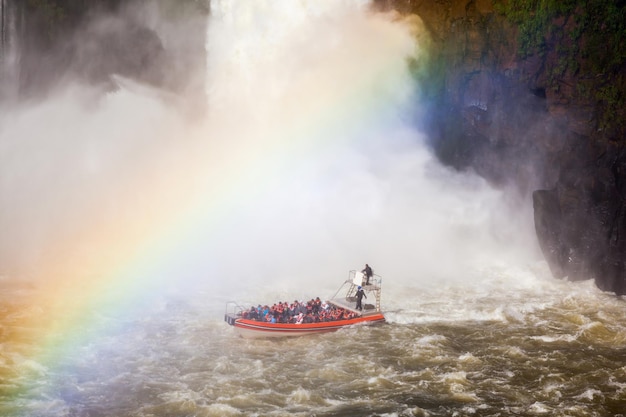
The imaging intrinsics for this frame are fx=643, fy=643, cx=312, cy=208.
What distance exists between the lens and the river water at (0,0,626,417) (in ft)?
73.7

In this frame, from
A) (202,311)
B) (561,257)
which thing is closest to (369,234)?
(561,257)

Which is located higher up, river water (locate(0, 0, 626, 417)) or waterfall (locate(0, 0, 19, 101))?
waterfall (locate(0, 0, 19, 101))

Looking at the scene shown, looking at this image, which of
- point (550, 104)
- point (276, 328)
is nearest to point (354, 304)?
point (276, 328)

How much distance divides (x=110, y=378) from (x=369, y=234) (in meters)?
23.6

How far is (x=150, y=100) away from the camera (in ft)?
170

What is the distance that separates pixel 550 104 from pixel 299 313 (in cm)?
1881

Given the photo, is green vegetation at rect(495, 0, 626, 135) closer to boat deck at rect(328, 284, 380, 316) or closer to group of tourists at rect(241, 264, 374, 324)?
boat deck at rect(328, 284, 380, 316)

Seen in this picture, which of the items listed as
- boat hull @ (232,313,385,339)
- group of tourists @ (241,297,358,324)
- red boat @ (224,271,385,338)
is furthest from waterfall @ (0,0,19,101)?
boat hull @ (232,313,385,339)

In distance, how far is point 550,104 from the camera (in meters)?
35.8

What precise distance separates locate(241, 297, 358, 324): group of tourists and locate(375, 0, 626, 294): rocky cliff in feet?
48.6

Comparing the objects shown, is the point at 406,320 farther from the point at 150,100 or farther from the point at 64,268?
the point at 150,100

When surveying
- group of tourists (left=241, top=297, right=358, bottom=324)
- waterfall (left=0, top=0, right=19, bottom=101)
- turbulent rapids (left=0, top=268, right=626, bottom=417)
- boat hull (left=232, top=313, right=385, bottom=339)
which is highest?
waterfall (left=0, top=0, right=19, bottom=101)

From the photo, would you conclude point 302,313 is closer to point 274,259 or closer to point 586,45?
point 274,259

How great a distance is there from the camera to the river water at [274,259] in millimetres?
22469
